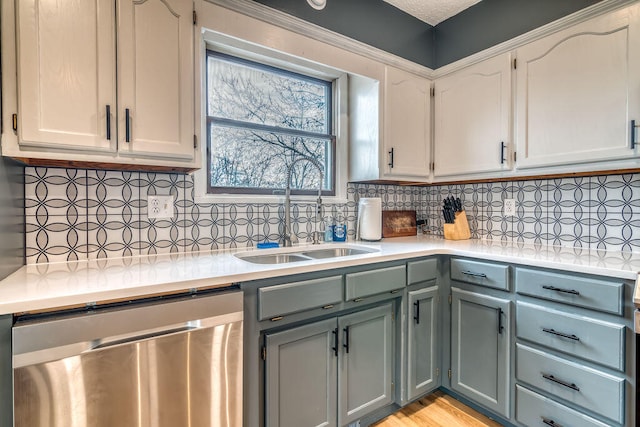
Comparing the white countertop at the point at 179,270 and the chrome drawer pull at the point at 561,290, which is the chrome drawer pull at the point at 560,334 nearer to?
the chrome drawer pull at the point at 561,290

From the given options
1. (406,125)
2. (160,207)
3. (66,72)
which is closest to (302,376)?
(160,207)

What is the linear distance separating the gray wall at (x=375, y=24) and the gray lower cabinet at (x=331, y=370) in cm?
175

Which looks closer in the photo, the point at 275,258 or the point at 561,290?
the point at 561,290

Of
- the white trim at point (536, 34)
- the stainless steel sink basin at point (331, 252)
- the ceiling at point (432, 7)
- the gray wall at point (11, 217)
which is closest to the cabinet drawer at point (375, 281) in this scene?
the stainless steel sink basin at point (331, 252)

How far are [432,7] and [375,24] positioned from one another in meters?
0.49

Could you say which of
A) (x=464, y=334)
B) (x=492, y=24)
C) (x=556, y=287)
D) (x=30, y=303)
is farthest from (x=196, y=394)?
(x=492, y=24)

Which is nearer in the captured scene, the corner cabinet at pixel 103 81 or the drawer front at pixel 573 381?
the corner cabinet at pixel 103 81

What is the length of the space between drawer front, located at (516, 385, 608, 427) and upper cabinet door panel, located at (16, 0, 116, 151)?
2.24 m

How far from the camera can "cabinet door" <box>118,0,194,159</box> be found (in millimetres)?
1310

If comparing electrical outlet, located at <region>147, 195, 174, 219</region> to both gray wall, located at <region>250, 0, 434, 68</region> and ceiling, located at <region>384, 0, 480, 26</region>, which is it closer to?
gray wall, located at <region>250, 0, 434, 68</region>

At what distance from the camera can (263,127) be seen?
2.04 metres

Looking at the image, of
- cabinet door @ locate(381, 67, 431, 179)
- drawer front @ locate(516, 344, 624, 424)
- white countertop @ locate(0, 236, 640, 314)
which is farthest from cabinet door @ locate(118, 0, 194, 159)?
drawer front @ locate(516, 344, 624, 424)

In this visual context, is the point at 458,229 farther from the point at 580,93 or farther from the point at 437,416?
the point at 437,416

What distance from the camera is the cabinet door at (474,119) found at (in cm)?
204
